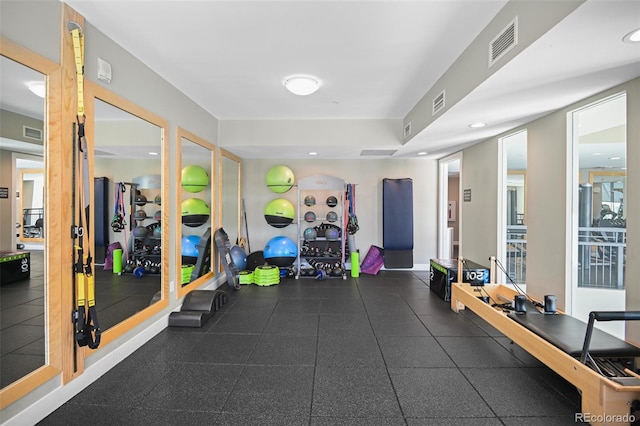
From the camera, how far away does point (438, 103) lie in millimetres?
3221

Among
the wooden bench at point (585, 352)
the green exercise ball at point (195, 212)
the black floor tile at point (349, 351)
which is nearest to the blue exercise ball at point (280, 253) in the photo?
the green exercise ball at point (195, 212)

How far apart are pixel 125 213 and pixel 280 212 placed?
2.91m

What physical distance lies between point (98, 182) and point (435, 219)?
5.91m

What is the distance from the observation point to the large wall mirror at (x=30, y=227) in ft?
6.01

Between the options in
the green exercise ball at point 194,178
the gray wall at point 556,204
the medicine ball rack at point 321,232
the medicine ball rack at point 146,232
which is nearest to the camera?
the gray wall at point 556,204

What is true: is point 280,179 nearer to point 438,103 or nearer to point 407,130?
point 407,130

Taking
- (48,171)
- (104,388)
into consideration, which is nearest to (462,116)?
(48,171)

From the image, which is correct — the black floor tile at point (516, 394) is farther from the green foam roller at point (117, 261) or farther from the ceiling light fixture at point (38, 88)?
the ceiling light fixture at point (38, 88)

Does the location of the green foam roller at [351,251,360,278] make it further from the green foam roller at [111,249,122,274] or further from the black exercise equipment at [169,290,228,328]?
the green foam roller at [111,249,122,274]

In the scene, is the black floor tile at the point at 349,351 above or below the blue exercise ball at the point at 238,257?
below

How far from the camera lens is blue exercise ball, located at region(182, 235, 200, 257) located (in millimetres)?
4289

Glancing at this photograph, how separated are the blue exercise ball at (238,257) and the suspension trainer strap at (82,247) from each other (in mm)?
3246

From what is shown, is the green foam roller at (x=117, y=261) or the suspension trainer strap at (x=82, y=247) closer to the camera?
the suspension trainer strap at (x=82, y=247)

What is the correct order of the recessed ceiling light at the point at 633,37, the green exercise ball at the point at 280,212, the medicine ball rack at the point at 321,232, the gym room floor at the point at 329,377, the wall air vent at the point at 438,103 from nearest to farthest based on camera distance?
the recessed ceiling light at the point at 633,37 < the gym room floor at the point at 329,377 < the wall air vent at the point at 438,103 < the medicine ball rack at the point at 321,232 < the green exercise ball at the point at 280,212
